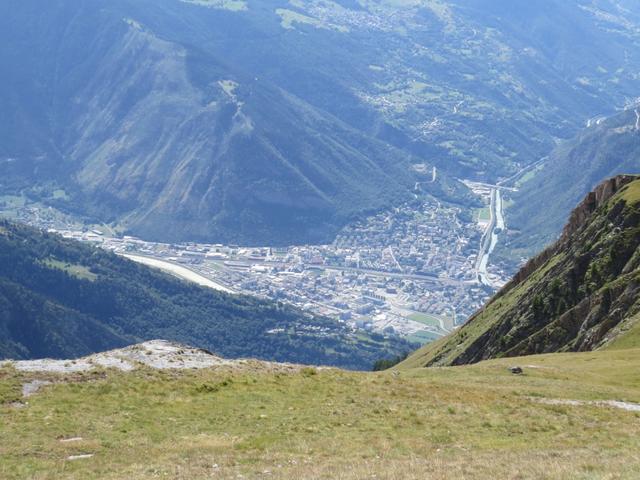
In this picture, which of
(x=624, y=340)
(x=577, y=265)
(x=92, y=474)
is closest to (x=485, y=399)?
(x=92, y=474)

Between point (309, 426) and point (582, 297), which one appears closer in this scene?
point (309, 426)

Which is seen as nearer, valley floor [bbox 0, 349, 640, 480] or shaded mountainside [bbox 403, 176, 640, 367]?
valley floor [bbox 0, 349, 640, 480]

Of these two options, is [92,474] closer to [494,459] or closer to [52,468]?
[52,468]

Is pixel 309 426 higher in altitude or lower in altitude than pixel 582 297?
lower

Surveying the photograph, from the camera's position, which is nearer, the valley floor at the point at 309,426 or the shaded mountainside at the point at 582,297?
the valley floor at the point at 309,426
